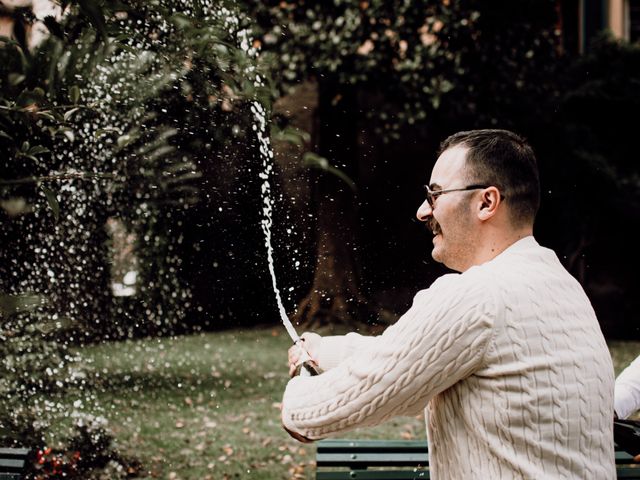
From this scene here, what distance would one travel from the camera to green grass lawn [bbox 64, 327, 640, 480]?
5.82 metres

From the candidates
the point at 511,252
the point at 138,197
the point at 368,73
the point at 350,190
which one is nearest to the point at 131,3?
the point at 511,252

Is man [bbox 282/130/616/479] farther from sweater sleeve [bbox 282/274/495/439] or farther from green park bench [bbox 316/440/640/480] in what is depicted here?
green park bench [bbox 316/440/640/480]

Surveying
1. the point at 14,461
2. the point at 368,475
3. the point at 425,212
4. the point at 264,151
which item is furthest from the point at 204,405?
A: the point at 425,212

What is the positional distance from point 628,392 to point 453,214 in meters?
1.01

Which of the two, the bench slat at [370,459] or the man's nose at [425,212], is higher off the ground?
the man's nose at [425,212]

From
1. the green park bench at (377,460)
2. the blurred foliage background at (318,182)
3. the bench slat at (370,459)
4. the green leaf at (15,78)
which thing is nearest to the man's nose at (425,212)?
the green leaf at (15,78)

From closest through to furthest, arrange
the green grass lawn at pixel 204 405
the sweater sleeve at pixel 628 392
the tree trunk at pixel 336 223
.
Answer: the sweater sleeve at pixel 628 392, the green grass lawn at pixel 204 405, the tree trunk at pixel 336 223

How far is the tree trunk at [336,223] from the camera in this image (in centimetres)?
1033

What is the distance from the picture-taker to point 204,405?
7512 mm

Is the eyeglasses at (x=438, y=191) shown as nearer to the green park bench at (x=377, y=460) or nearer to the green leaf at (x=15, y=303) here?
the green park bench at (x=377, y=460)

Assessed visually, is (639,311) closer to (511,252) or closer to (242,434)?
(242,434)

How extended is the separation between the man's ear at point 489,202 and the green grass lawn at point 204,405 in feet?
13.2

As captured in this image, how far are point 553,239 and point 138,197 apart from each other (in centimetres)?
601

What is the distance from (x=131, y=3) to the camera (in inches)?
119
